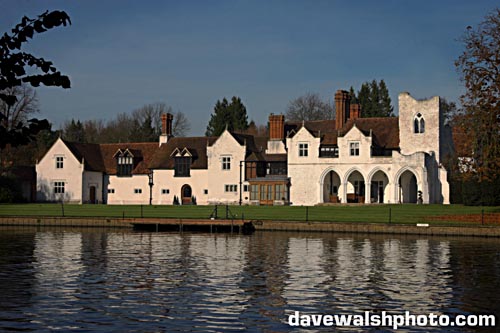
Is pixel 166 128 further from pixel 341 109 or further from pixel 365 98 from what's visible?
pixel 365 98

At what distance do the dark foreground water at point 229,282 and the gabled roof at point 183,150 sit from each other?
38830 millimetres

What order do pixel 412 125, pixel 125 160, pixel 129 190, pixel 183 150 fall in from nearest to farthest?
pixel 412 125 → pixel 183 150 → pixel 129 190 → pixel 125 160

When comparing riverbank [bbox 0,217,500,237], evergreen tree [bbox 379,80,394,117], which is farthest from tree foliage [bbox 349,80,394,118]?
riverbank [bbox 0,217,500,237]

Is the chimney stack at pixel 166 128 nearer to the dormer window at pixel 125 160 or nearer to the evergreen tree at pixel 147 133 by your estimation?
the dormer window at pixel 125 160

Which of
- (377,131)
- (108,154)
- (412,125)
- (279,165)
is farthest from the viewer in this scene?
(108,154)

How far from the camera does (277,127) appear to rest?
75688mm

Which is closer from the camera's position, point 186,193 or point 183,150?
point 186,193

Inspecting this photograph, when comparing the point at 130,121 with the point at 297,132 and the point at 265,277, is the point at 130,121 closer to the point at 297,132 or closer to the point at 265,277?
the point at 297,132

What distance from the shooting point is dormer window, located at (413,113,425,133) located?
6825cm

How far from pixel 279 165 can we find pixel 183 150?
10569 mm

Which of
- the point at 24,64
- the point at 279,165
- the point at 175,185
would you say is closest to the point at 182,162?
the point at 175,185

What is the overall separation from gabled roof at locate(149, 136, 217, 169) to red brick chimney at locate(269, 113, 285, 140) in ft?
21.8

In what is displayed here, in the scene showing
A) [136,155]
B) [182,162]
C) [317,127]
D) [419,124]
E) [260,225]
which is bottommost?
[260,225]

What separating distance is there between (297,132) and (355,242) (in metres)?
34.1
